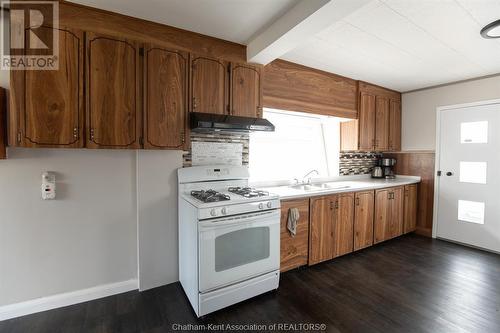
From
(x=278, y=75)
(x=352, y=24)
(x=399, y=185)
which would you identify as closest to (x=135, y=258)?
(x=278, y=75)

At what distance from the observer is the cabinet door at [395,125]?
392 centimetres

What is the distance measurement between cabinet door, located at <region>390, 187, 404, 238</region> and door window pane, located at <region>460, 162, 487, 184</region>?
0.80m

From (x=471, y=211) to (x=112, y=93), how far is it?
4556 millimetres

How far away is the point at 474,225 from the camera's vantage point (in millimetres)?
3291

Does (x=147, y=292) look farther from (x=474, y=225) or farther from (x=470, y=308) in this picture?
(x=474, y=225)

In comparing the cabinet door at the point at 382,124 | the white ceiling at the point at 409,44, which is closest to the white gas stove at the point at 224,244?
the white ceiling at the point at 409,44

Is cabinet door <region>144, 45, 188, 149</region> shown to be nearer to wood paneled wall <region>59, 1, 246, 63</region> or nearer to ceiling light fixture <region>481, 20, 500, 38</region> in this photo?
wood paneled wall <region>59, 1, 246, 63</region>

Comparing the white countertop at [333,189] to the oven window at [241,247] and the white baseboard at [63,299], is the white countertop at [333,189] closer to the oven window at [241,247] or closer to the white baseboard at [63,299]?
the oven window at [241,247]

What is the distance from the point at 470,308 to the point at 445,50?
243 centimetres

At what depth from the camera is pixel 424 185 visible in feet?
12.5

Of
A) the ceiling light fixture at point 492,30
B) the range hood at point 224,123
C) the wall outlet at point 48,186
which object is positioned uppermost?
the ceiling light fixture at point 492,30

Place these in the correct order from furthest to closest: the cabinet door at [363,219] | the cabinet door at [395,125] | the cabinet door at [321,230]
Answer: the cabinet door at [395,125], the cabinet door at [363,219], the cabinet door at [321,230]

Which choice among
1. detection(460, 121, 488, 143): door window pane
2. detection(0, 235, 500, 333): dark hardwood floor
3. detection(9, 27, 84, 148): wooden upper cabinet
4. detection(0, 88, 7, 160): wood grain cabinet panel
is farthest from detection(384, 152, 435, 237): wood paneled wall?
detection(0, 88, 7, 160): wood grain cabinet panel

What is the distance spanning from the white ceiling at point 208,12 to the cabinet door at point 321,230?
5.89 ft
